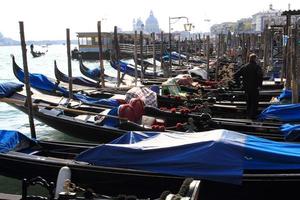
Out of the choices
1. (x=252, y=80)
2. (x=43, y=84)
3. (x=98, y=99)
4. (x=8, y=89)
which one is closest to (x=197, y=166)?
(x=252, y=80)

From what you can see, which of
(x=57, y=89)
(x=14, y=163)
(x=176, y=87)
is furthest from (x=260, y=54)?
(x=14, y=163)

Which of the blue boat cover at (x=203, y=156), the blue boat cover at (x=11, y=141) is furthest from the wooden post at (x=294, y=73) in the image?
the blue boat cover at (x=11, y=141)

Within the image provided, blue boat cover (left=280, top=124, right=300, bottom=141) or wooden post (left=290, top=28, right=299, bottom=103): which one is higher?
wooden post (left=290, top=28, right=299, bottom=103)

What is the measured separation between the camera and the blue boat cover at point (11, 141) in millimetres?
6312

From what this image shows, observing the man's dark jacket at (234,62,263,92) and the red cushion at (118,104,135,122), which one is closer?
the red cushion at (118,104,135,122)

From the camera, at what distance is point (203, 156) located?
15.9ft

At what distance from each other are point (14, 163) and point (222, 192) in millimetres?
2810

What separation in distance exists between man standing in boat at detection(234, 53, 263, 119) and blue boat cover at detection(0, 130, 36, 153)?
14.4 feet

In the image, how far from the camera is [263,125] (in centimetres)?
775

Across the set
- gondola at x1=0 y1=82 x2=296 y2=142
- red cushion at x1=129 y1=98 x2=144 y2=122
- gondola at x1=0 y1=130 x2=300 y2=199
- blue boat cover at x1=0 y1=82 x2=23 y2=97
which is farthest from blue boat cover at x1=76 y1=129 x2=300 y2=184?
blue boat cover at x1=0 y1=82 x2=23 y2=97

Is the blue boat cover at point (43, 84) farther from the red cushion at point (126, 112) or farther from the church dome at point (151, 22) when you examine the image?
the church dome at point (151, 22)

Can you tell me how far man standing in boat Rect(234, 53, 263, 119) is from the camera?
8.65 metres

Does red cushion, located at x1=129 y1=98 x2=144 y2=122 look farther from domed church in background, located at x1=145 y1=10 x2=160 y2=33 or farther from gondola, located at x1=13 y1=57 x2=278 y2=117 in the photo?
domed church in background, located at x1=145 y1=10 x2=160 y2=33

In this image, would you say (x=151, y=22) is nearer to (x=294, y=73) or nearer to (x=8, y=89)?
(x=8, y=89)
